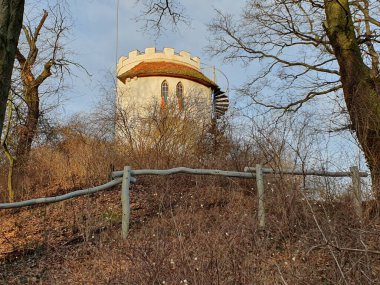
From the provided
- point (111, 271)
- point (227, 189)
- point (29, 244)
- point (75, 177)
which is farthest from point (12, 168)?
point (111, 271)

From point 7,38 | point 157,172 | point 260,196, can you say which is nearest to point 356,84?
point 260,196

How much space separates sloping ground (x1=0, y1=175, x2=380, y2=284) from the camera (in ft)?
12.6

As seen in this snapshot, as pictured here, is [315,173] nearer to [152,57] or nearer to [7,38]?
[7,38]

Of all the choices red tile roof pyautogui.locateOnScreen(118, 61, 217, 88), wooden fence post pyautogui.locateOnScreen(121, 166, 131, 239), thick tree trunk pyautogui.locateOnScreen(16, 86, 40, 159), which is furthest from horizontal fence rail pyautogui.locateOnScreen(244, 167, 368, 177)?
red tile roof pyautogui.locateOnScreen(118, 61, 217, 88)

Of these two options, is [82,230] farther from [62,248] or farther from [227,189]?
[227,189]

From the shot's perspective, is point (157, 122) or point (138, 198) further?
point (157, 122)

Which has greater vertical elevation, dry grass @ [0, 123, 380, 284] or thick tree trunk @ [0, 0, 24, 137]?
thick tree trunk @ [0, 0, 24, 137]

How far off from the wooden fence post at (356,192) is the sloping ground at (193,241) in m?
0.15

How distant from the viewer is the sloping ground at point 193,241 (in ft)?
12.6

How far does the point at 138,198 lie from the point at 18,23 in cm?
594

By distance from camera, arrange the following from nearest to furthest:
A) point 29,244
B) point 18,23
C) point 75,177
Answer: point 18,23 → point 29,244 → point 75,177

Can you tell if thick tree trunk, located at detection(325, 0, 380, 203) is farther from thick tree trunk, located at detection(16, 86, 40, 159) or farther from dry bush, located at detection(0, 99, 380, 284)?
thick tree trunk, located at detection(16, 86, 40, 159)

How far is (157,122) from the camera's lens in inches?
564

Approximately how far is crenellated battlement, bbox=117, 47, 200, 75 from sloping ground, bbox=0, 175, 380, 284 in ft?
71.6
